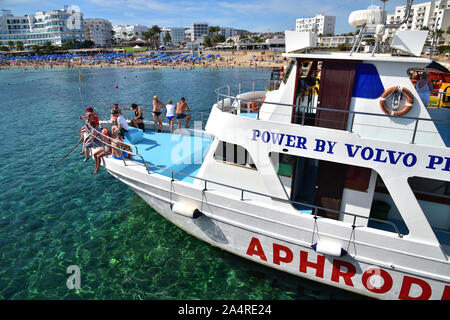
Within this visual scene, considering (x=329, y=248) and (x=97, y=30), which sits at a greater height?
(x=97, y=30)

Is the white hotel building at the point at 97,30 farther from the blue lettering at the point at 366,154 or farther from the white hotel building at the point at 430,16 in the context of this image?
the blue lettering at the point at 366,154

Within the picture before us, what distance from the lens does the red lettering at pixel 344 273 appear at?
18.2 ft

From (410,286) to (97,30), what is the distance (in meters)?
199

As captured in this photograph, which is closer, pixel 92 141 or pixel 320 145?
pixel 320 145

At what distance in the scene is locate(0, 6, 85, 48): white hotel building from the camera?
142750 mm

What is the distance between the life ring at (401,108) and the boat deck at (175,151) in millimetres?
4952

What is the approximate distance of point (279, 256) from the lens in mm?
6191

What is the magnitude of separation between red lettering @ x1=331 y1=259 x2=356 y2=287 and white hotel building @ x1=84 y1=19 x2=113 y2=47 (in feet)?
640

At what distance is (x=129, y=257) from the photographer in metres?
7.45

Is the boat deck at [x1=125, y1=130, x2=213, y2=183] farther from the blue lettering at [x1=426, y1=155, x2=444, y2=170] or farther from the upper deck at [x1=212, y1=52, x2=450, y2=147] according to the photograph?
the blue lettering at [x1=426, y1=155, x2=444, y2=170]

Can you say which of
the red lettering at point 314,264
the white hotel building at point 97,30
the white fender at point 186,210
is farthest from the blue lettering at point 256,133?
the white hotel building at point 97,30

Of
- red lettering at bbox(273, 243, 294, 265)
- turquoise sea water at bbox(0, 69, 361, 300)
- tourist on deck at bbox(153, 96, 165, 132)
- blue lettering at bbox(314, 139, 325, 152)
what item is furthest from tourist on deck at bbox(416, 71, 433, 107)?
tourist on deck at bbox(153, 96, 165, 132)

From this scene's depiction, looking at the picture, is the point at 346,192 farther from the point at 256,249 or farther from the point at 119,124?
the point at 119,124

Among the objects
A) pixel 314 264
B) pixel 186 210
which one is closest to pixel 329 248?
pixel 314 264
